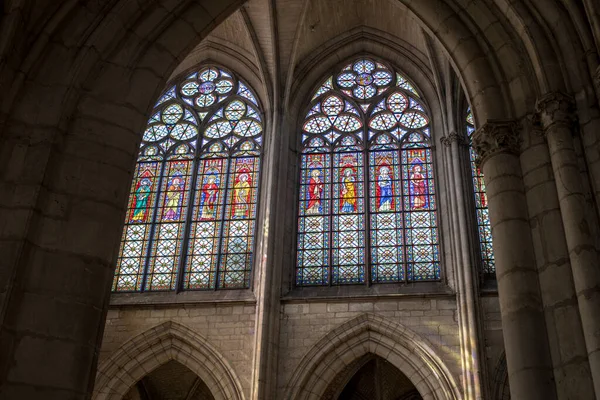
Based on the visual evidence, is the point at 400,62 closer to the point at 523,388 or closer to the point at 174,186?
the point at 174,186

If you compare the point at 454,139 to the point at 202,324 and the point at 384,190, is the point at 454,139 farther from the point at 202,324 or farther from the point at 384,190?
the point at 202,324

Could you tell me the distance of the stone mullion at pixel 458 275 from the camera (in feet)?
36.5

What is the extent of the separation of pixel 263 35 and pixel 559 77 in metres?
9.40

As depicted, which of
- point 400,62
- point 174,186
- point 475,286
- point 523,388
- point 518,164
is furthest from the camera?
point 400,62

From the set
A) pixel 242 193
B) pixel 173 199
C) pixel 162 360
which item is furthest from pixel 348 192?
pixel 162 360

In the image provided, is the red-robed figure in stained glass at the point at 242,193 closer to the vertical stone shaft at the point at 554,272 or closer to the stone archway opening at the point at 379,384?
the stone archway opening at the point at 379,384

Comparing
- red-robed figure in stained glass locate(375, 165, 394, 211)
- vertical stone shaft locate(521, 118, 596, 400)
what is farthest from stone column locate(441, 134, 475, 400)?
vertical stone shaft locate(521, 118, 596, 400)

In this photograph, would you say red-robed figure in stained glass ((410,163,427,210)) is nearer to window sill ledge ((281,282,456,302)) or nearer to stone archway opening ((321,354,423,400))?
window sill ledge ((281,282,456,302))

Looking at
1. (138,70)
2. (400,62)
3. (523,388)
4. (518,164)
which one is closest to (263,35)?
(400,62)

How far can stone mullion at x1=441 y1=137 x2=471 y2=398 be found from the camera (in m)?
11.1

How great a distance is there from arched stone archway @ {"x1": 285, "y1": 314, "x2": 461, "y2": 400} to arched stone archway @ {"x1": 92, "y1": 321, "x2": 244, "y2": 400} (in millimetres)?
1222

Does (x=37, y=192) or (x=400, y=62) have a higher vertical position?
(x=400, y=62)

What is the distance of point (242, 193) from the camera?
1409 centimetres

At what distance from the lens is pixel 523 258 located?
603 cm
